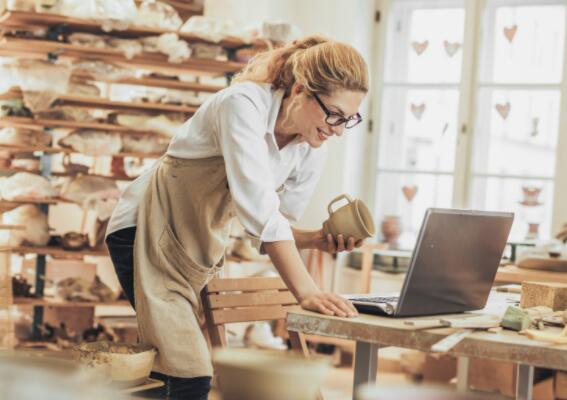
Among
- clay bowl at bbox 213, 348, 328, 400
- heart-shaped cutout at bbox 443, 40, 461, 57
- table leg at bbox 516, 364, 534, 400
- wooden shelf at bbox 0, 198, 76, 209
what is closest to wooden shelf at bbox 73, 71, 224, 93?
wooden shelf at bbox 0, 198, 76, 209

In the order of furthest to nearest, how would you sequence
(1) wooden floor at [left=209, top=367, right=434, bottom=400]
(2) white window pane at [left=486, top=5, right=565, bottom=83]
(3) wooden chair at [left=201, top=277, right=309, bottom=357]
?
(2) white window pane at [left=486, top=5, right=565, bottom=83] < (1) wooden floor at [left=209, top=367, right=434, bottom=400] < (3) wooden chair at [left=201, top=277, right=309, bottom=357]

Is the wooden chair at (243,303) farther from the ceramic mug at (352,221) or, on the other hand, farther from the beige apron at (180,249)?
the ceramic mug at (352,221)

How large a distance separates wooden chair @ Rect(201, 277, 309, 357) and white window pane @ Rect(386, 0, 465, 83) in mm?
3619

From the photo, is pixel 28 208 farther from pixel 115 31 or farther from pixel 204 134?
pixel 204 134

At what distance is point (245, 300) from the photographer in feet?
7.66

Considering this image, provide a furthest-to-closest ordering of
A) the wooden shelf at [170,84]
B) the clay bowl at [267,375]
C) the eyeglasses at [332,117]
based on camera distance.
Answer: the wooden shelf at [170,84], the eyeglasses at [332,117], the clay bowl at [267,375]

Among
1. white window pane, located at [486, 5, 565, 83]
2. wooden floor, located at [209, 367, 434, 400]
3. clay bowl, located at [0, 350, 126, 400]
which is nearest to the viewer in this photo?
clay bowl, located at [0, 350, 126, 400]

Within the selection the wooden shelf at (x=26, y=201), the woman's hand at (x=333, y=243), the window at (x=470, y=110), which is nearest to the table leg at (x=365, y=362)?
the woman's hand at (x=333, y=243)

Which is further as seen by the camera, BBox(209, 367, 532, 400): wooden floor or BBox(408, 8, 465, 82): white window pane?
BBox(408, 8, 465, 82): white window pane

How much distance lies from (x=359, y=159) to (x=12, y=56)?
7.68 feet

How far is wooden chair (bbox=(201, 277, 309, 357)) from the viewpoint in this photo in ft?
7.27

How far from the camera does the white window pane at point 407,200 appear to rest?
227 inches

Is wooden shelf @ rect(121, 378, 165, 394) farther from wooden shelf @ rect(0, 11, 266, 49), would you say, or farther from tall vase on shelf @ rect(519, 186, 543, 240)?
tall vase on shelf @ rect(519, 186, 543, 240)

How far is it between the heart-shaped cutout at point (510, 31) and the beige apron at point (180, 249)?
3.85m
